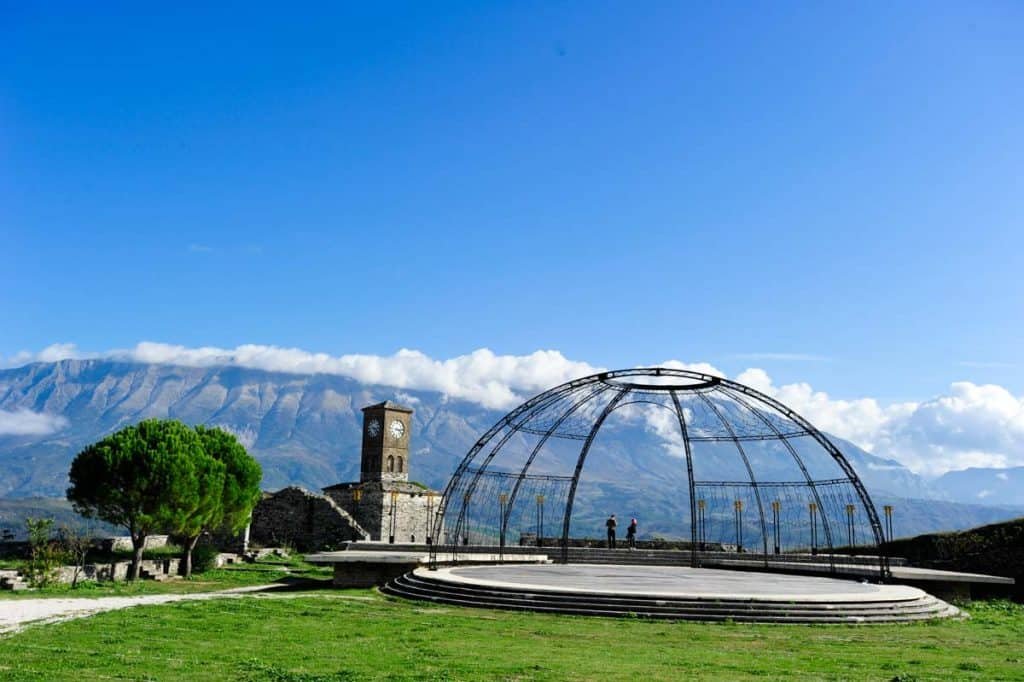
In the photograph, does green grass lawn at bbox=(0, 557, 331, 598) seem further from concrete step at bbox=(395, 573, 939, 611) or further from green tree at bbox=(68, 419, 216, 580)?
concrete step at bbox=(395, 573, 939, 611)

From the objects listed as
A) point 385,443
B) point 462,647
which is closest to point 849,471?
point 462,647

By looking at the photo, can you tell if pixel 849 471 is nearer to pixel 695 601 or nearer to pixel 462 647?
pixel 695 601

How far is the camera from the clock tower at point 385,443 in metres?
77.3

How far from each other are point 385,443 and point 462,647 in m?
61.9

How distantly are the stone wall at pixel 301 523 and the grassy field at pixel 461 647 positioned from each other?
33.5 meters

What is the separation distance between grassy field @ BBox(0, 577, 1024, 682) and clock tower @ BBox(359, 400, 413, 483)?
5401 cm

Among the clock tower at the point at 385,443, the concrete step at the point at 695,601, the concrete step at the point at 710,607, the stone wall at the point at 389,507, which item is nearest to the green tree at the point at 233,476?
the stone wall at the point at 389,507

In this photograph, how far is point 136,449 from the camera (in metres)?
34.8

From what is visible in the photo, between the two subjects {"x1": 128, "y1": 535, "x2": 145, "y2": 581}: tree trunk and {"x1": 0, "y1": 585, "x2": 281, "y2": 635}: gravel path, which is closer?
{"x1": 0, "y1": 585, "x2": 281, "y2": 635}: gravel path

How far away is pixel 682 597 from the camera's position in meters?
22.5

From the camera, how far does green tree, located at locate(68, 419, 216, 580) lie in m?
34.2

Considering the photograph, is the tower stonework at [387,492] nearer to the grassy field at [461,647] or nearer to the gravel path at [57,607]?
the gravel path at [57,607]

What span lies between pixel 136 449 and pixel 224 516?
7.02 m

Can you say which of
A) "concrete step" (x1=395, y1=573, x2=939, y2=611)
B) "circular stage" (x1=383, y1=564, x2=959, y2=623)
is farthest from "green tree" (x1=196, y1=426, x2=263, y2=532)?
"concrete step" (x1=395, y1=573, x2=939, y2=611)
